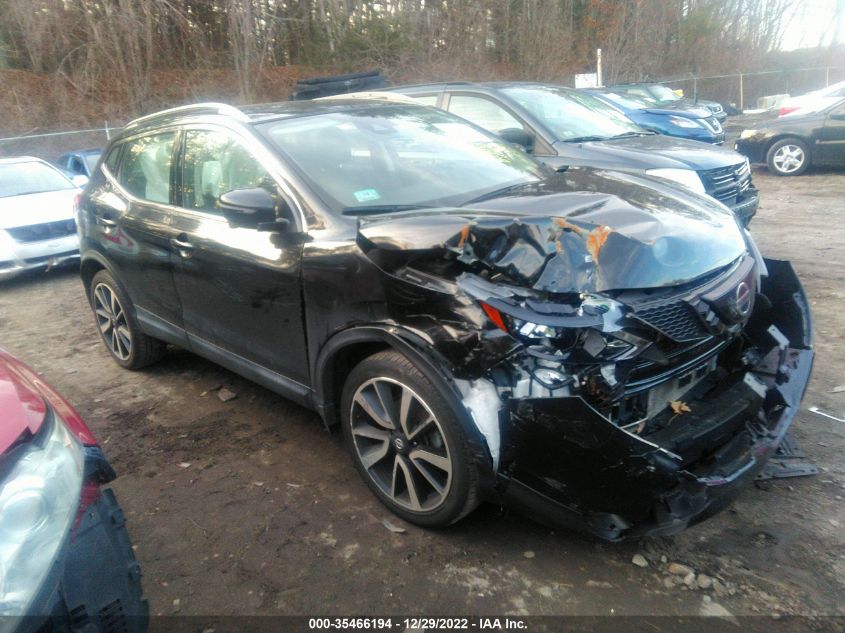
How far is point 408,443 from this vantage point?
2.88 metres

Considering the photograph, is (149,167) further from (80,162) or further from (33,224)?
(80,162)

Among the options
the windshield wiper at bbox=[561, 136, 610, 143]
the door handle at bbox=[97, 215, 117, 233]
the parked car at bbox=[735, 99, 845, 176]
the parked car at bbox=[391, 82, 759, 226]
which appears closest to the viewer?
the door handle at bbox=[97, 215, 117, 233]

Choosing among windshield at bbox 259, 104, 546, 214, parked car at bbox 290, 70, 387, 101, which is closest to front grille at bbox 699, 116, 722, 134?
parked car at bbox 290, 70, 387, 101

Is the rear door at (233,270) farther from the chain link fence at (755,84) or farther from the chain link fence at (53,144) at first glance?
the chain link fence at (755,84)

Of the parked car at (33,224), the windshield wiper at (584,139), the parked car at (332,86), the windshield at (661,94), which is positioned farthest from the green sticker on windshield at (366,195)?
the windshield at (661,94)

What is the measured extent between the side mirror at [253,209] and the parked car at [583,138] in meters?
3.49

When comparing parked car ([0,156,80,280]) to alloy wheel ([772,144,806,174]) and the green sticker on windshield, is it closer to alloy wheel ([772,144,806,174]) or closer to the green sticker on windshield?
the green sticker on windshield

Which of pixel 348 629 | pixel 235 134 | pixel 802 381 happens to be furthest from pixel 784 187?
pixel 348 629

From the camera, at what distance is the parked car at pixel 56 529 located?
1.53 m

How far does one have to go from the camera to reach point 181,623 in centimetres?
260

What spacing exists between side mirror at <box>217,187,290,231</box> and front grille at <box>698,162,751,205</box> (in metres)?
4.74

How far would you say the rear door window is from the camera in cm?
420

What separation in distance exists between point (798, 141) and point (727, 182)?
21.4ft

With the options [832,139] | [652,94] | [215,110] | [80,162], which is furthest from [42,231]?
[652,94]
